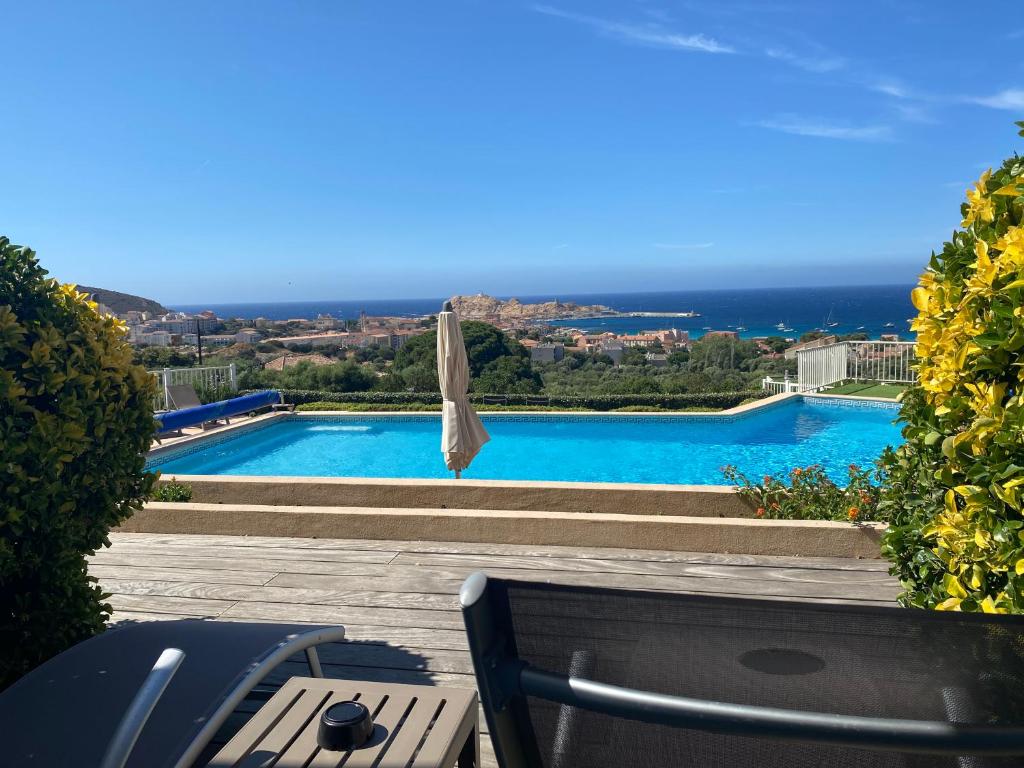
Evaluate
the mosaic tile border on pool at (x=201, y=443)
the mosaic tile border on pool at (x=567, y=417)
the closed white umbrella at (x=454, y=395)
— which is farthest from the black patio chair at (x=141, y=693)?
the mosaic tile border on pool at (x=567, y=417)

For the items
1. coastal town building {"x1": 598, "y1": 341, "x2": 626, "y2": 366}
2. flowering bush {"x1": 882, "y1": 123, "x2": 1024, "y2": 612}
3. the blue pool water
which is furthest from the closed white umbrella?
coastal town building {"x1": 598, "y1": 341, "x2": 626, "y2": 366}

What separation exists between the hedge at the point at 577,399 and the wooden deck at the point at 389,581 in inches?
289

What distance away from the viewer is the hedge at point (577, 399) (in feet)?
38.3

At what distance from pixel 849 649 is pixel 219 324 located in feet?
86.6

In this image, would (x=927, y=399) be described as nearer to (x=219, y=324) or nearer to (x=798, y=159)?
(x=219, y=324)

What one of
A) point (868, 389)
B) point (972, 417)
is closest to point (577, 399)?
point (868, 389)

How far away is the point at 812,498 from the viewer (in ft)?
13.7

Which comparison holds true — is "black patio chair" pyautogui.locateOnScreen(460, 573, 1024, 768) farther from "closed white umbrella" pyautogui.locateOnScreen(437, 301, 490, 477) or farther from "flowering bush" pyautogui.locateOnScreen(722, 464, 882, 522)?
"closed white umbrella" pyautogui.locateOnScreen(437, 301, 490, 477)

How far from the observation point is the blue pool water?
918cm

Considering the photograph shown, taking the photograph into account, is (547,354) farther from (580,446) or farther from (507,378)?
(580,446)

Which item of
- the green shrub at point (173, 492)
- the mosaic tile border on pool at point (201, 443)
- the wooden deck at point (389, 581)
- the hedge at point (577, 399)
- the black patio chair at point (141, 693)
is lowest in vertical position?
the mosaic tile border on pool at point (201, 443)

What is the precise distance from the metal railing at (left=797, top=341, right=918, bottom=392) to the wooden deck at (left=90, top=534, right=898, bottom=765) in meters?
10.3

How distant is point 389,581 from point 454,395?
2533 mm

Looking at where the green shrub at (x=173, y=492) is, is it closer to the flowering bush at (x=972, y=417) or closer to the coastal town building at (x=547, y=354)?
the flowering bush at (x=972, y=417)
